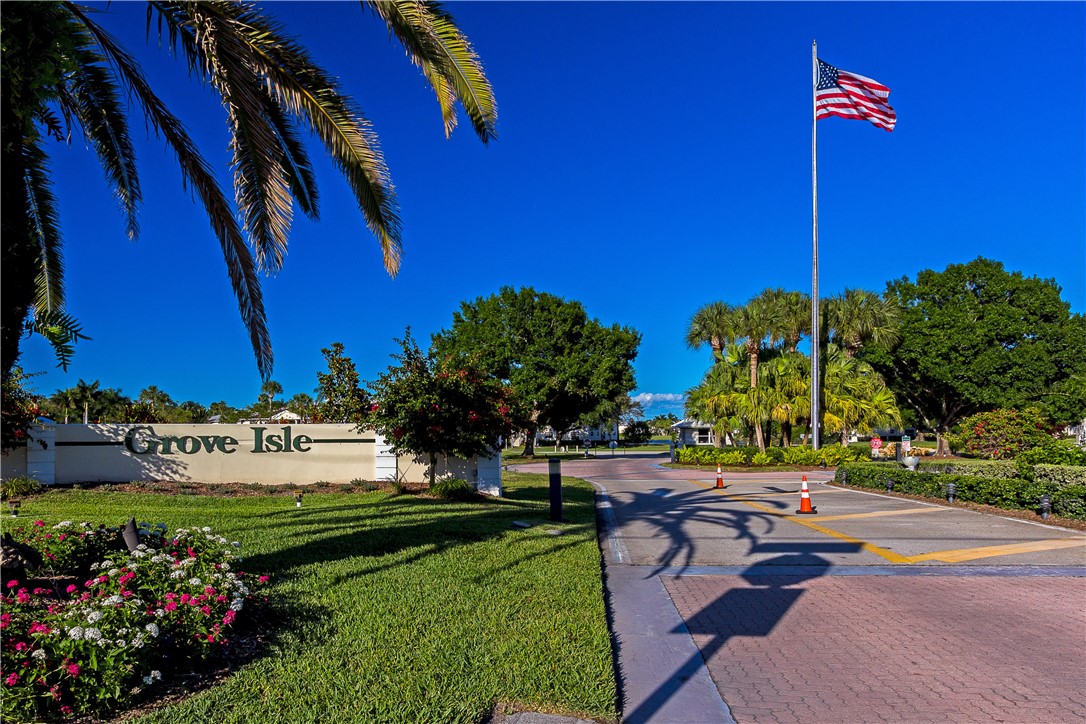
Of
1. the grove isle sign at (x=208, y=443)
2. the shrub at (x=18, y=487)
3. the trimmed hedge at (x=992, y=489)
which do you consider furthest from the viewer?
the grove isle sign at (x=208, y=443)

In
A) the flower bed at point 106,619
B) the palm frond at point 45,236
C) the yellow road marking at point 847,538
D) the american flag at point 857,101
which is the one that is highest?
the american flag at point 857,101

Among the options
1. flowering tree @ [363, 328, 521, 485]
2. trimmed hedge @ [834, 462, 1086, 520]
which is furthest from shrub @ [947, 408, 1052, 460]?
flowering tree @ [363, 328, 521, 485]

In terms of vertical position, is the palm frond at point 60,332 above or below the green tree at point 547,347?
below

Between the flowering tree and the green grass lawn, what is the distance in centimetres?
335

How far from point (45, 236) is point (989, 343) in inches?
1884

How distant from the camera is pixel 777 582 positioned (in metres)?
8.11

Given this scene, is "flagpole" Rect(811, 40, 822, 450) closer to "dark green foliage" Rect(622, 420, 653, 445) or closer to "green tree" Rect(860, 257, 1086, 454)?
"green tree" Rect(860, 257, 1086, 454)

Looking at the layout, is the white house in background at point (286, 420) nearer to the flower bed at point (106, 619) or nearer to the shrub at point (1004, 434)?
the flower bed at point (106, 619)

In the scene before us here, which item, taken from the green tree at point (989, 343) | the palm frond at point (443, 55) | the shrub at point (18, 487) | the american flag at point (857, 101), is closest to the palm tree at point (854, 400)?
the green tree at point (989, 343)

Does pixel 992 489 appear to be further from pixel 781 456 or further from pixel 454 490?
pixel 781 456

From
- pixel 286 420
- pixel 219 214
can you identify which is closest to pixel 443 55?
pixel 219 214

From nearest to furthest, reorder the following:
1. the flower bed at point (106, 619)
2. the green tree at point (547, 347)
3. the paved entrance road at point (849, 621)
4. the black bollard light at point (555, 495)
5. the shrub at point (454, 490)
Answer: the flower bed at point (106, 619), the paved entrance road at point (849, 621), the black bollard light at point (555, 495), the shrub at point (454, 490), the green tree at point (547, 347)

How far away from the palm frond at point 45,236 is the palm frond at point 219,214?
3.60ft

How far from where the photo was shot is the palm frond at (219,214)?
271 inches
